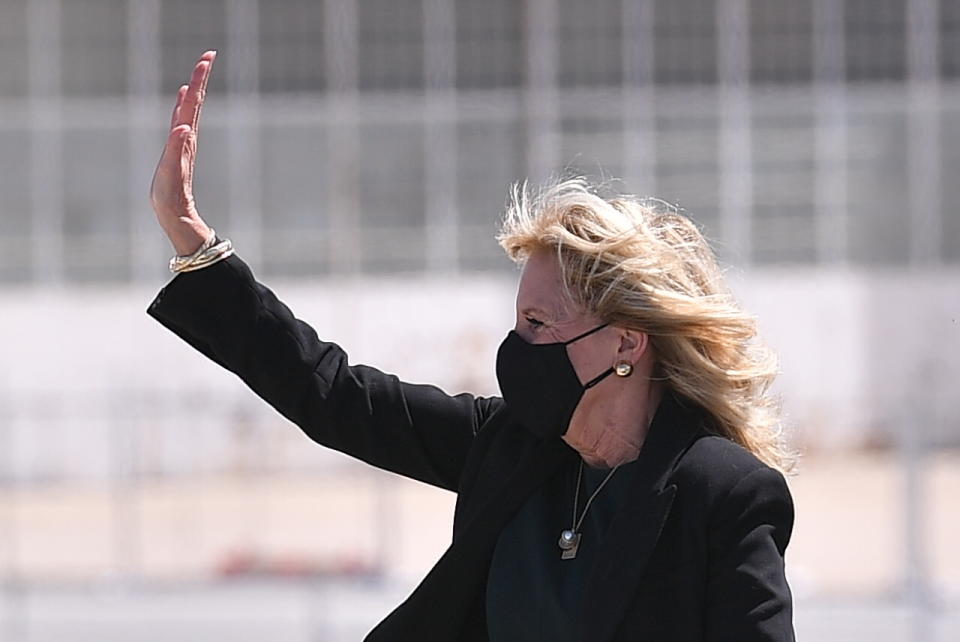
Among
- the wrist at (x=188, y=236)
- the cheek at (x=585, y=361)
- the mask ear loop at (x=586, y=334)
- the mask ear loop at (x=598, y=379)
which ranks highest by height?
the wrist at (x=188, y=236)

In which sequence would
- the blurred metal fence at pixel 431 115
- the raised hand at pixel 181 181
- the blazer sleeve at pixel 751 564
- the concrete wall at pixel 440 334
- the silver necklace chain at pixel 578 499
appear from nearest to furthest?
the blazer sleeve at pixel 751 564
the silver necklace chain at pixel 578 499
the raised hand at pixel 181 181
the concrete wall at pixel 440 334
the blurred metal fence at pixel 431 115

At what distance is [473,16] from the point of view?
57.3 ft

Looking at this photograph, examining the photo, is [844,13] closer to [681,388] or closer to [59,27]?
[59,27]

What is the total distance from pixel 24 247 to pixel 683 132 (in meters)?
7.38

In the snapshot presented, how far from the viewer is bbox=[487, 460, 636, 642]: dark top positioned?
2.38 meters

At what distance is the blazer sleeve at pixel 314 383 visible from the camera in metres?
2.72

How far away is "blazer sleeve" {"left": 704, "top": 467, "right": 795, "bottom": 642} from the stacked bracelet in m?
0.97

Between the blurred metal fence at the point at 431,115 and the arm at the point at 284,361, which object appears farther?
the blurred metal fence at the point at 431,115

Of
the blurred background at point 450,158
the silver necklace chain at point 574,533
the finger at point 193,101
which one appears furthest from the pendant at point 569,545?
the blurred background at point 450,158

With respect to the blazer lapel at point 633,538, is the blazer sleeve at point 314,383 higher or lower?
higher

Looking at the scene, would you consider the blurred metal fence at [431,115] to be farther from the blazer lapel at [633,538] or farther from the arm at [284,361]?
the blazer lapel at [633,538]

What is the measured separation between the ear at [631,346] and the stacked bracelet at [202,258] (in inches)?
28.0

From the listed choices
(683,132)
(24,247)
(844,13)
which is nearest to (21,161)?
(24,247)

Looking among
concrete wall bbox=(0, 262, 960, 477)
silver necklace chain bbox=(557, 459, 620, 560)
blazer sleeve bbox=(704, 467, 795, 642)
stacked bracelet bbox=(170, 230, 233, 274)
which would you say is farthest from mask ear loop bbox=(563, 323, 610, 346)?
concrete wall bbox=(0, 262, 960, 477)
